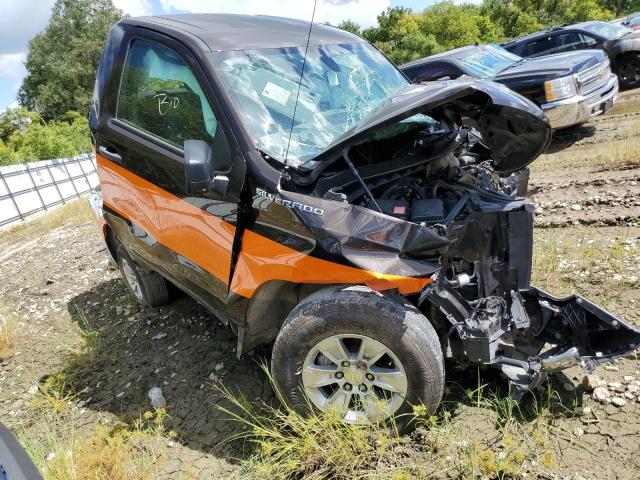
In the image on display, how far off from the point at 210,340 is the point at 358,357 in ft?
5.74

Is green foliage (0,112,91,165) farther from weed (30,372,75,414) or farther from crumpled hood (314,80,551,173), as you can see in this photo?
crumpled hood (314,80,551,173)

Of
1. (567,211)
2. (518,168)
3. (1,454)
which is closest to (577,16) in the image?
(567,211)

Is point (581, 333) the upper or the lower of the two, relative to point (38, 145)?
upper

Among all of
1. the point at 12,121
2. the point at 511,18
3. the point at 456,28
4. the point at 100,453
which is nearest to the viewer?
the point at 100,453

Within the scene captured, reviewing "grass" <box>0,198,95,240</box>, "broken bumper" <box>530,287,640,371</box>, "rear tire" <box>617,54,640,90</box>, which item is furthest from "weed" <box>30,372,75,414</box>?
"rear tire" <box>617,54,640,90</box>

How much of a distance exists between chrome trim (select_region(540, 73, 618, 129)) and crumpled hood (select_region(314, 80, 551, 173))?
174 inches

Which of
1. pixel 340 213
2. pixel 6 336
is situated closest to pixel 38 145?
pixel 6 336

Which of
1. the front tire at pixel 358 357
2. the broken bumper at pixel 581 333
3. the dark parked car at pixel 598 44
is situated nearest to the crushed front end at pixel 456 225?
the broken bumper at pixel 581 333

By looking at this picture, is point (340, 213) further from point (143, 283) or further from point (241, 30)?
point (143, 283)

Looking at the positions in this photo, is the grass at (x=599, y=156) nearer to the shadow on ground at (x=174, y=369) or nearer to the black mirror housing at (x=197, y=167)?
the shadow on ground at (x=174, y=369)

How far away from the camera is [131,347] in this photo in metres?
3.94

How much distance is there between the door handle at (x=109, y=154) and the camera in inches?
134

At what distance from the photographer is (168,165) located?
2.92m

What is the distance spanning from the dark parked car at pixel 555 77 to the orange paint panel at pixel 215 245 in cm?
557
